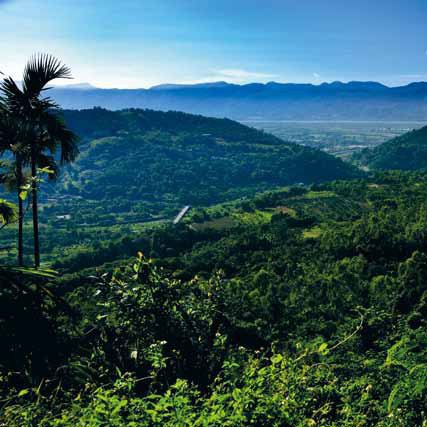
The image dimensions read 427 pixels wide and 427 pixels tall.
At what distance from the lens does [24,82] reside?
9.39 meters

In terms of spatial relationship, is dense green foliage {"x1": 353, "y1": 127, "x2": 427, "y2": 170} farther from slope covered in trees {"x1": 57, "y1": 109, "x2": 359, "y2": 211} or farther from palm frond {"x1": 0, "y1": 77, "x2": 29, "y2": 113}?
palm frond {"x1": 0, "y1": 77, "x2": 29, "y2": 113}

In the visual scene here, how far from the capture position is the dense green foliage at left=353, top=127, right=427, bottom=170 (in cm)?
13088

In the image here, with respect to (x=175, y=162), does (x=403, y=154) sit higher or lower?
higher

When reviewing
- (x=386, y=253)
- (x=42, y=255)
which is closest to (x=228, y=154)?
(x=42, y=255)

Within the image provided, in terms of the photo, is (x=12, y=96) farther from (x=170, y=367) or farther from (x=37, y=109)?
(x=170, y=367)

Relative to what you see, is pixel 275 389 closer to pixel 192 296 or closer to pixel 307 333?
pixel 192 296

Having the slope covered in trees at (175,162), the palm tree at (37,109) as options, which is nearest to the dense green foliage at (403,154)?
the slope covered in trees at (175,162)

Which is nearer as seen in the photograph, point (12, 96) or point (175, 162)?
point (12, 96)

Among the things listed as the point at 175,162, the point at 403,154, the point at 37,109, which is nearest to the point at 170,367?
the point at 37,109

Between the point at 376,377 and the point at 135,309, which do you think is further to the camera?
the point at 135,309

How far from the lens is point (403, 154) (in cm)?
13662

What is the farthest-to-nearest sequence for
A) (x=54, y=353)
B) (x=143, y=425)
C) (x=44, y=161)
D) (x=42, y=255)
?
(x=42, y=255)
(x=44, y=161)
(x=54, y=353)
(x=143, y=425)

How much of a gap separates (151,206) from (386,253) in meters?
83.3

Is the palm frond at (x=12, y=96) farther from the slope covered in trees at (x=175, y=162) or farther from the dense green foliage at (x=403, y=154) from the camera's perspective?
the dense green foliage at (x=403, y=154)
